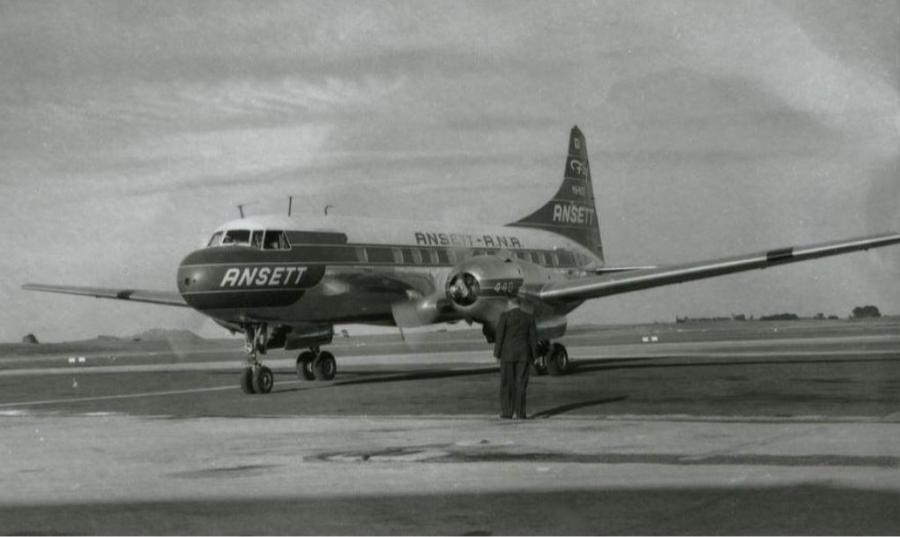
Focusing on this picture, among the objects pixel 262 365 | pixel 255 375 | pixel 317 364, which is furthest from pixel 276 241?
pixel 317 364

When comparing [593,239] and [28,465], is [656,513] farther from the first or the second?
[593,239]

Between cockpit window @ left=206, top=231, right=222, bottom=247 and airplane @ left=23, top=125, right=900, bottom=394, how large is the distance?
1.0 inches

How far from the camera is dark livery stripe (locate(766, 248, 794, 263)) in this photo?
2339 centimetres

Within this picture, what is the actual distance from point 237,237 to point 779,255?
36.5ft

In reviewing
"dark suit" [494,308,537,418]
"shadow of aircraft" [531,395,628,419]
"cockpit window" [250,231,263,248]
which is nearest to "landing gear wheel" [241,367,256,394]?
"cockpit window" [250,231,263,248]

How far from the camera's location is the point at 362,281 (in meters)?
25.1

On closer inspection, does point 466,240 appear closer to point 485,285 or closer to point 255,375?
point 485,285

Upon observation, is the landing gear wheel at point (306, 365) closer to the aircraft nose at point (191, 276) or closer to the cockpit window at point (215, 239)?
the cockpit window at point (215, 239)

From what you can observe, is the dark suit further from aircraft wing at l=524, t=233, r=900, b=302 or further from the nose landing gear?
aircraft wing at l=524, t=233, r=900, b=302

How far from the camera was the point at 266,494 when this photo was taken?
9.26m

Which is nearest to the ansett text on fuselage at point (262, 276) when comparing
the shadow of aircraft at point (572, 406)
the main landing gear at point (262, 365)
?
the main landing gear at point (262, 365)

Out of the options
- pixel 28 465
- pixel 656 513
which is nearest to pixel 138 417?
pixel 28 465

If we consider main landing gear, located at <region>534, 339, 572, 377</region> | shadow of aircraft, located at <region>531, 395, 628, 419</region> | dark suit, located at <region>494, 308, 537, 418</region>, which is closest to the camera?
dark suit, located at <region>494, 308, 537, 418</region>

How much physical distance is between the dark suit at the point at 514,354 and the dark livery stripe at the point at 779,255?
937 cm
